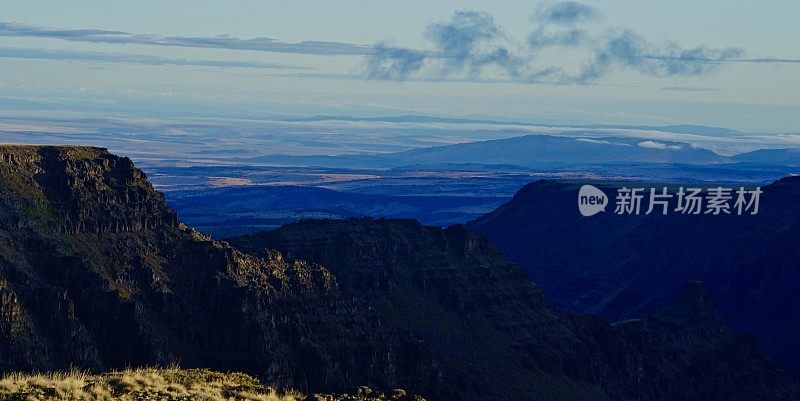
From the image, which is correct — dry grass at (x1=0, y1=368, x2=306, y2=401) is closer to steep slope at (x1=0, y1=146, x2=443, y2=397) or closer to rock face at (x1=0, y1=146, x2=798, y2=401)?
rock face at (x1=0, y1=146, x2=798, y2=401)

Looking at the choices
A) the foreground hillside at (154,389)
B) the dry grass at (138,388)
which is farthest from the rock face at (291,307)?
the dry grass at (138,388)

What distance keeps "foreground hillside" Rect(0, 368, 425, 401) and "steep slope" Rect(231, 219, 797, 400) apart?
346 ft

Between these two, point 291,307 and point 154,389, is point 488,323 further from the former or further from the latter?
point 154,389

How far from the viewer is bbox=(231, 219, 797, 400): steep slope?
167000 millimetres

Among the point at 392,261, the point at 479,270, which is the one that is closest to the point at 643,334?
the point at 479,270

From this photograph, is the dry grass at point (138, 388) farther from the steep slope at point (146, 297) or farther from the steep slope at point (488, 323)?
the steep slope at point (488, 323)

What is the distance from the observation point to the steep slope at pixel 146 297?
120125mm

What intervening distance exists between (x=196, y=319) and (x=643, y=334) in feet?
255

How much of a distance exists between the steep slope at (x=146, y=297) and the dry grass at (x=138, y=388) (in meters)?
64.5

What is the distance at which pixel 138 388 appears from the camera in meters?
46.7

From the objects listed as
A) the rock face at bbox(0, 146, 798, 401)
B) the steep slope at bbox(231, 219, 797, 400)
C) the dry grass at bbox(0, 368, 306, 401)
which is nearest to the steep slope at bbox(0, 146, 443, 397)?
the rock face at bbox(0, 146, 798, 401)

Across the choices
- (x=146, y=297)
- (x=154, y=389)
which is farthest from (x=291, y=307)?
(x=154, y=389)

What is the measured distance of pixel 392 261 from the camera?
17900cm

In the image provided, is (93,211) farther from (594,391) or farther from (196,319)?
(594,391)
